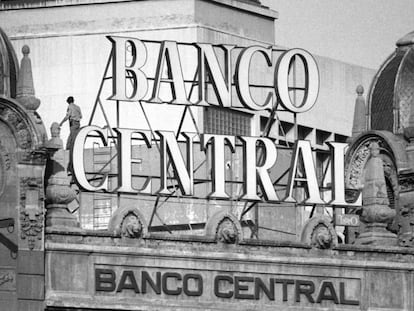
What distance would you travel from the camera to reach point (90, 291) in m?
116

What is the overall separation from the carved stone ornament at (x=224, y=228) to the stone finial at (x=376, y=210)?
21.0 feet

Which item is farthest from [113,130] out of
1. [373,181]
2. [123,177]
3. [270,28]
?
[270,28]

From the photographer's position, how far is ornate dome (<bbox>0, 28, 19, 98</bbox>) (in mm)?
116500

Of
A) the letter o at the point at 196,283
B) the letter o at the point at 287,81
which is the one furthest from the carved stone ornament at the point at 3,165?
the letter o at the point at 287,81

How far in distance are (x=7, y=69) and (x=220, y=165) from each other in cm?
1017

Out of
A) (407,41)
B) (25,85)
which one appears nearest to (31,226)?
(25,85)

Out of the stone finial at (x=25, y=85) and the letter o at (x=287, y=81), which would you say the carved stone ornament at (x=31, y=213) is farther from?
the letter o at (x=287, y=81)

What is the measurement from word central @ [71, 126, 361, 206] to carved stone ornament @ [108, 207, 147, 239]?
194 centimetres

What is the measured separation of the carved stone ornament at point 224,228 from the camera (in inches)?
4690

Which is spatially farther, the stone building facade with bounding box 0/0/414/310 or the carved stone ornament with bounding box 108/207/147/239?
the carved stone ornament with bounding box 108/207/147/239

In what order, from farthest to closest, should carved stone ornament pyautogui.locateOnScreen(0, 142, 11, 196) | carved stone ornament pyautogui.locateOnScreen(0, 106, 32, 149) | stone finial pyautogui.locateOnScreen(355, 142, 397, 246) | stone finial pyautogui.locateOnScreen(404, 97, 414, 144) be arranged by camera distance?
stone finial pyautogui.locateOnScreen(404, 97, 414, 144) < stone finial pyautogui.locateOnScreen(355, 142, 397, 246) < carved stone ornament pyautogui.locateOnScreen(0, 142, 11, 196) < carved stone ornament pyautogui.locateOnScreen(0, 106, 32, 149)

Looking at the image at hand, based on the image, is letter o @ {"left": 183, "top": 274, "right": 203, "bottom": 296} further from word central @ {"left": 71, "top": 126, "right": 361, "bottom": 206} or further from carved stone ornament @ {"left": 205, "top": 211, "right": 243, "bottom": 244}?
word central @ {"left": 71, "top": 126, "right": 361, "bottom": 206}

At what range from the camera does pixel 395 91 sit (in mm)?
130375

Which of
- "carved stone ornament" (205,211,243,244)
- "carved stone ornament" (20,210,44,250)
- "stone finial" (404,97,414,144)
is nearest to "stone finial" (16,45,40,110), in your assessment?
"carved stone ornament" (20,210,44,250)
